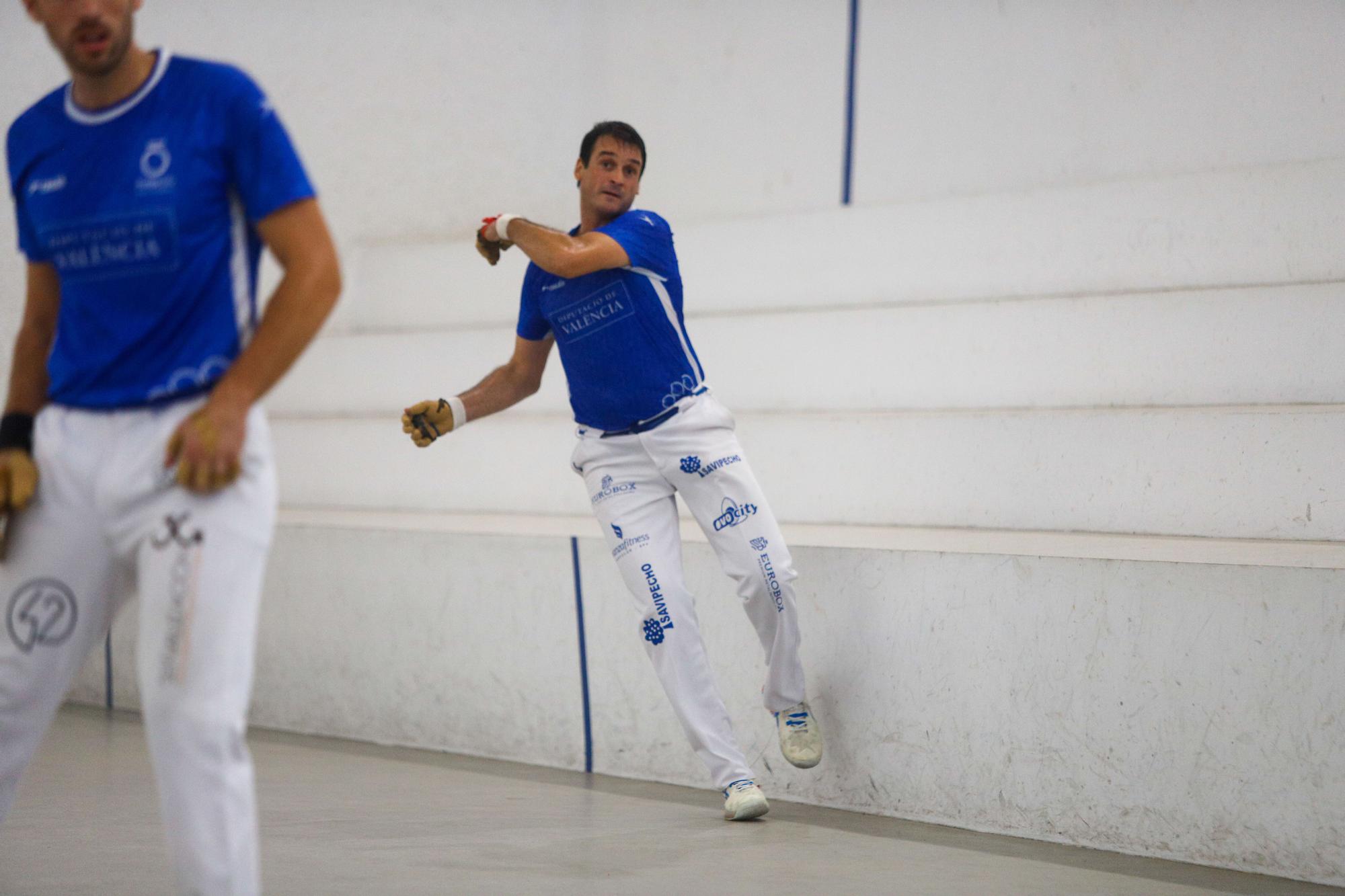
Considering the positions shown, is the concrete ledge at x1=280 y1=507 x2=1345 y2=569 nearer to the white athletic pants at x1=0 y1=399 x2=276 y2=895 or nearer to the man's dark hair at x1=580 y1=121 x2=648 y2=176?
the man's dark hair at x1=580 y1=121 x2=648 y2=176

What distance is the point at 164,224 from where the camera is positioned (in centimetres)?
187

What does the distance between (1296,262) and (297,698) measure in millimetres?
3566

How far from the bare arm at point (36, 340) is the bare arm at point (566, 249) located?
139cm

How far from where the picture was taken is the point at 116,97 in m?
1.94

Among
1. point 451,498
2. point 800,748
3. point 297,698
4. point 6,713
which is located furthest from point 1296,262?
point 6,713

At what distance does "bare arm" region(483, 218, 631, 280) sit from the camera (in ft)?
11.1

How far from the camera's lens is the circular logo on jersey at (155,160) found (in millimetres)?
1880

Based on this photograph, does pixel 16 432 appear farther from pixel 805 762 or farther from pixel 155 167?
pixel 805 762

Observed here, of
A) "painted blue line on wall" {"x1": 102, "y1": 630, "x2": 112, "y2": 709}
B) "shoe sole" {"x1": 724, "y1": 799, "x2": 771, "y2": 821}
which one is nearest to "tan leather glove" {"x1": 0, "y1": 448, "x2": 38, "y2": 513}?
"shoe sole" {"x1": 724, "y1": 799, "x2": 771, "y2": 821}

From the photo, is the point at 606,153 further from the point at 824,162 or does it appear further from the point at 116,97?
the point at 824,162

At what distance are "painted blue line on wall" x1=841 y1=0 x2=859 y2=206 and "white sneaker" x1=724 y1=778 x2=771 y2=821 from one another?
125 inches

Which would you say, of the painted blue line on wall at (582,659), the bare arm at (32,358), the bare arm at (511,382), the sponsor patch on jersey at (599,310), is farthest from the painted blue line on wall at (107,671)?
the bare arm at (32,358)

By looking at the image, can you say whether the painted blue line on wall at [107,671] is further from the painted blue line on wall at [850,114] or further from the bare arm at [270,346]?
the bare arm at [270,346]

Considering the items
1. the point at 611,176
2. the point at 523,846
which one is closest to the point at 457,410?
the point at 611,176
